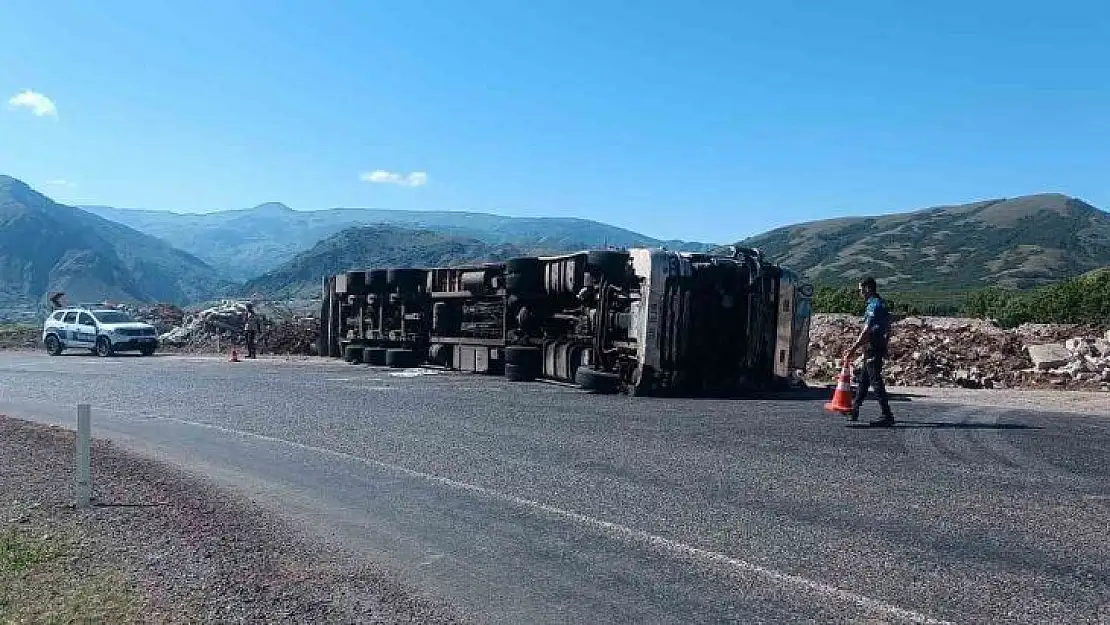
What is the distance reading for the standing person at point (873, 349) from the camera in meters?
11.3

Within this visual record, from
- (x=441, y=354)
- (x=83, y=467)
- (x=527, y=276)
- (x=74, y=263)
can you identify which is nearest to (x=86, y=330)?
(x=441, y=354)

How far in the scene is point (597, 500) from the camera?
299 inches

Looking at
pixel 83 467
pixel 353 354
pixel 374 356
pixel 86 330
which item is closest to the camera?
pixel 83 467

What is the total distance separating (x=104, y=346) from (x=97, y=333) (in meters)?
0.58

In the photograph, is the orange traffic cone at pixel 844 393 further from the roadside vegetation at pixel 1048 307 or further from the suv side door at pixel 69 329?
the suv side door at pixel 69 329

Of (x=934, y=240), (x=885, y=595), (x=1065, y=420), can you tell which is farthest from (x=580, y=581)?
(x=934, y=240)

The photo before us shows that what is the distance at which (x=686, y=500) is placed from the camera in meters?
7.51

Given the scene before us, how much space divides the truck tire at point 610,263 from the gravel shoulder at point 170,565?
9.10 m

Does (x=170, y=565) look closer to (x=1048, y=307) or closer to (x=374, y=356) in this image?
(x=374, y=356)

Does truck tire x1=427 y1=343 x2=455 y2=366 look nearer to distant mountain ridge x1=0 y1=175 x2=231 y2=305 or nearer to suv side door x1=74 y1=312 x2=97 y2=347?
suv side door x1=74 y1=312 x2=97 y2=347

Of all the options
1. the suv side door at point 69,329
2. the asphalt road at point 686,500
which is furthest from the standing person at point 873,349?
the suv side door at point 69,329

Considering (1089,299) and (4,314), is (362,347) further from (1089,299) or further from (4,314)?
(4,314)

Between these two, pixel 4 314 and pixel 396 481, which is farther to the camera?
pixel 4 314

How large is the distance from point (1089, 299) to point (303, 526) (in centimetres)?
2447
